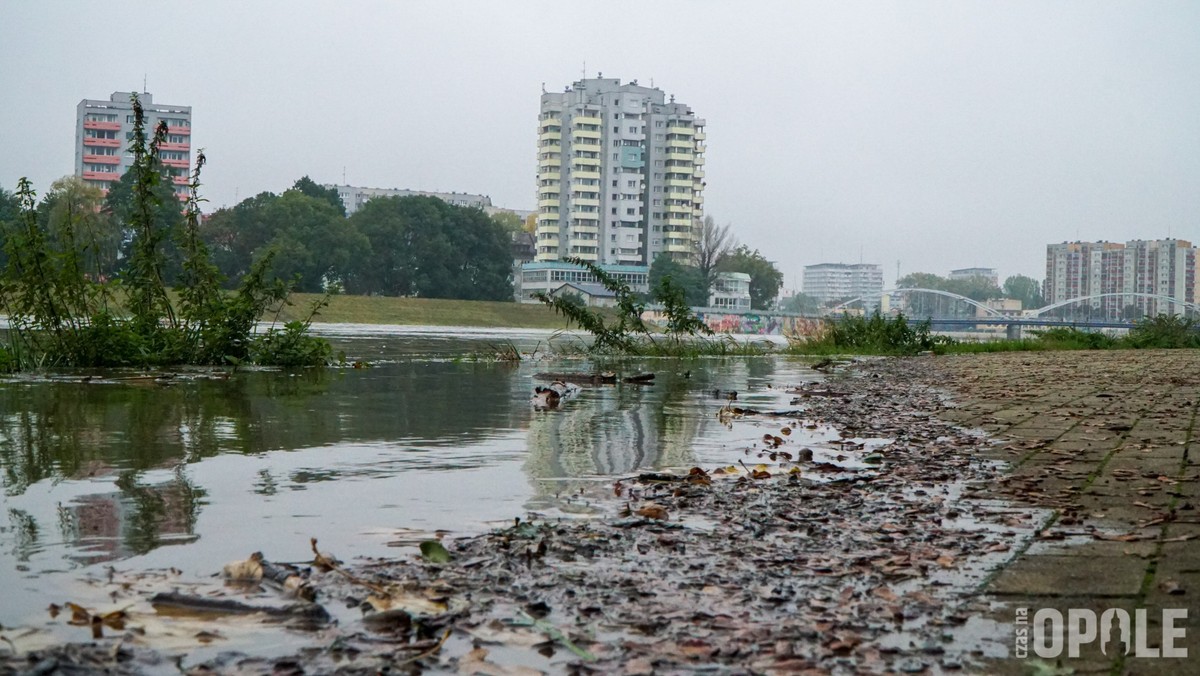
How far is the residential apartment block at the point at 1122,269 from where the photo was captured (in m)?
148

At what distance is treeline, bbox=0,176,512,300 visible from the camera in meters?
88.7

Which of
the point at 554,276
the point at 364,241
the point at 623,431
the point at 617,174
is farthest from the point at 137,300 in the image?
the point at 617,174

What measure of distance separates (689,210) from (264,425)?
155 m

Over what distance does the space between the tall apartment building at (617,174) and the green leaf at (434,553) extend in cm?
15433

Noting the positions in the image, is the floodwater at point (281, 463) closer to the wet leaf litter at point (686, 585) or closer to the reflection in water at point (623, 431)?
the reflection in water at point (623, 431)

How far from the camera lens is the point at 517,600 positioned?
301 centimetres

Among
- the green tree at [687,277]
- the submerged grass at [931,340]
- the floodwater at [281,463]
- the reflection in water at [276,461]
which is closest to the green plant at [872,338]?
the submerged grass at [931,340]

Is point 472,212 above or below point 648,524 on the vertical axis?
above

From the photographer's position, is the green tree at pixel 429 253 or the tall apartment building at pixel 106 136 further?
the tall apartment building at pixel 106 136

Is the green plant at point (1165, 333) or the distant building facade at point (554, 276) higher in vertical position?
the distant building facade at point (554, 276)

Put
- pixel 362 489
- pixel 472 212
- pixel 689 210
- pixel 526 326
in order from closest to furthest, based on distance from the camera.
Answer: pixel 362 489 → pixel 526 326 → pixel 472 212 → pixel 689 210

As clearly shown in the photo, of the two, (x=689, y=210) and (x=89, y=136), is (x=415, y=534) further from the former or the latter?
(x=89, y=136)

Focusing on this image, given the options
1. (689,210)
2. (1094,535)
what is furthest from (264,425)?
(689,210)

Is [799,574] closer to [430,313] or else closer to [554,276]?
[430,313]
